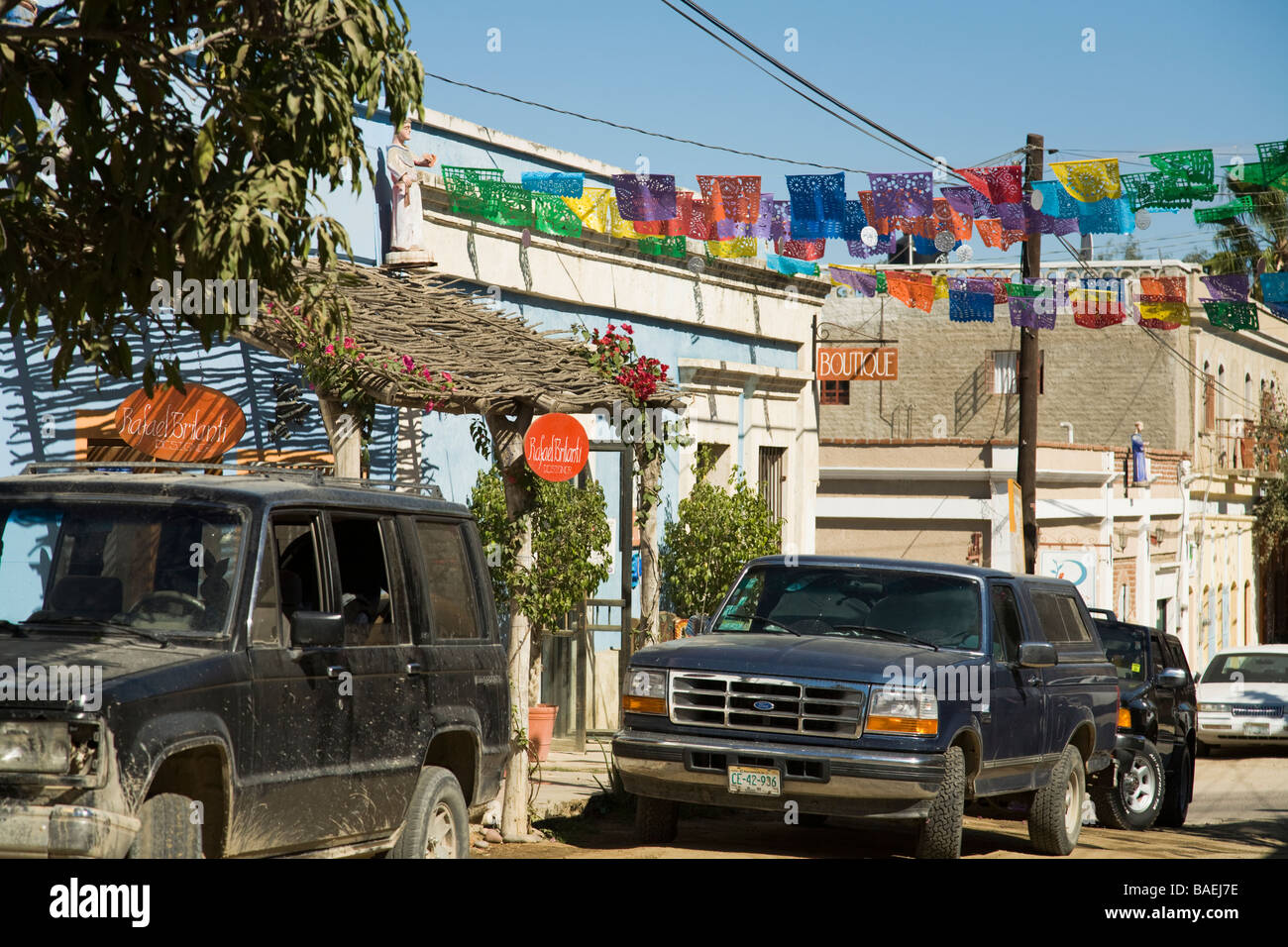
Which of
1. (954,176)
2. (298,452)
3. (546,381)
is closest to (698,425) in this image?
(954,176)

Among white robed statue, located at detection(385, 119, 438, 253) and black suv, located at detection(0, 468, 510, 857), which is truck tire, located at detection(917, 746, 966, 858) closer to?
black suv, located at detection(0, 468, 510, 857)

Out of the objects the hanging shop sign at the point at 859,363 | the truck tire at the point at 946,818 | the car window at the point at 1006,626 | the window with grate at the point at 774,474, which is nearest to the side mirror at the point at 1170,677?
the car window at the point at 1006,626

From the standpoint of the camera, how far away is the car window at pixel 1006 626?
10.9 m

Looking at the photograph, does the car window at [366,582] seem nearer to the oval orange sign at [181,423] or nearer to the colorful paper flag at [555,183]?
the oval orange sign at [181,423]

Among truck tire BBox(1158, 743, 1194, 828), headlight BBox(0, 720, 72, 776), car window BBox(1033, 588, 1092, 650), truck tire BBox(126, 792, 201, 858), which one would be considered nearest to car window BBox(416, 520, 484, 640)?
truck tire BBox(126, 792, 201, 858)

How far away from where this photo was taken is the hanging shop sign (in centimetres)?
3039

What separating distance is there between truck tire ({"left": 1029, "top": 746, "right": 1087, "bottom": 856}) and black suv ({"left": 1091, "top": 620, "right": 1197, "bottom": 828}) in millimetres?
2316

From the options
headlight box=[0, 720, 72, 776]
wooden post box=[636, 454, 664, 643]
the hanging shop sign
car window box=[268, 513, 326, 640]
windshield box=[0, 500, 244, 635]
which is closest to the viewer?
headlight box=[0, 720, 72, 776]

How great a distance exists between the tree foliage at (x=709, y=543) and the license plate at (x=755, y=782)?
9343 mm

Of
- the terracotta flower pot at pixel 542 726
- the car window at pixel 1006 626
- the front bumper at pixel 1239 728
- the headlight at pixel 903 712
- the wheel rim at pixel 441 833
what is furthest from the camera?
the front bumper at pixel 1239 728

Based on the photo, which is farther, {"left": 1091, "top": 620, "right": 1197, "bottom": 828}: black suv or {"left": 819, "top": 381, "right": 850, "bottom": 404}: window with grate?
{"left": 819, "top": 381, "right": 850, "bottom": 404}: window with grate

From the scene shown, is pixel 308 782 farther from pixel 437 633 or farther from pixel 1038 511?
pixel 1038 511

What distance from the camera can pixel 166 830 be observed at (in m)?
6.05

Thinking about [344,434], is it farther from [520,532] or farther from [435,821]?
[435,821]
